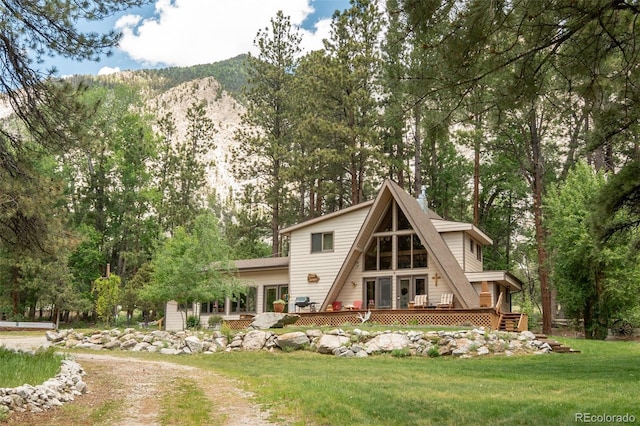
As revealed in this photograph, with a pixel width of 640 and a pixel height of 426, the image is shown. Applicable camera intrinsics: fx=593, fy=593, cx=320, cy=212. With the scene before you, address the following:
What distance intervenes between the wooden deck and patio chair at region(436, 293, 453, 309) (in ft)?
3.37

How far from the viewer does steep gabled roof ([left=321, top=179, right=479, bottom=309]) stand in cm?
1970

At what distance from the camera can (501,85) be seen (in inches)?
305

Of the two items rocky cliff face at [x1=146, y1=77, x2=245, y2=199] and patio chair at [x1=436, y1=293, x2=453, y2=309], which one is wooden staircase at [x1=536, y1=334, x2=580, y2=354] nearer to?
patio chair at [x1=436, y1=293, x2=453, y2=309]

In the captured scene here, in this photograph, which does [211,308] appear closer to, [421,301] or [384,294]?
[384,294]

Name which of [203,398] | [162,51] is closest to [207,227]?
[203,398]

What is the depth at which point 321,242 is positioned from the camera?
24.7m

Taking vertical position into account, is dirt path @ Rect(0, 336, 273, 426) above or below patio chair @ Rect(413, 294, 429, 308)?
below

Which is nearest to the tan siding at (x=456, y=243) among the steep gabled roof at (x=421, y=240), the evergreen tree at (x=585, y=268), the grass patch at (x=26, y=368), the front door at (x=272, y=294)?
the steep gabled roof at (x=421, y=240)

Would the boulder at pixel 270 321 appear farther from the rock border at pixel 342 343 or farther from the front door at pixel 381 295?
the front door at pixel 381 295

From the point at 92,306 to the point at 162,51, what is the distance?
134m

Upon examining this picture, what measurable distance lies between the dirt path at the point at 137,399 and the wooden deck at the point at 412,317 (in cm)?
869

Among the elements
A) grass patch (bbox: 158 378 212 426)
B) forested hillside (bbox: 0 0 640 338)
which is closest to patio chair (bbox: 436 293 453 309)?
forested hillside (bbox: 0 0 640 338)

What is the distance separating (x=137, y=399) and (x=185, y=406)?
3.11 feet
